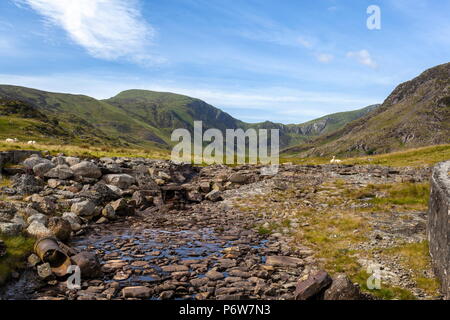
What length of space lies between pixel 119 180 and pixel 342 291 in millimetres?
26338

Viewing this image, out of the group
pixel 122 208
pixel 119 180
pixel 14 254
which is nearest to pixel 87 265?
pixel 14 254

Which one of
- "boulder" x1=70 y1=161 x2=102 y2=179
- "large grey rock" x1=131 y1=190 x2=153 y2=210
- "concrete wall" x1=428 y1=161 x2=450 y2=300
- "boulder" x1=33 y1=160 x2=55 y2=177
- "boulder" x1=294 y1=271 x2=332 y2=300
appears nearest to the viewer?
"boulder" x1=294 y1=271 x2=332 y2=300

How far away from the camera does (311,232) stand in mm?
18734

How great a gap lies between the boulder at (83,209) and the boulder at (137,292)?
11.8 metres

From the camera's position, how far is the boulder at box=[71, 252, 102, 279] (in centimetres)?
1235

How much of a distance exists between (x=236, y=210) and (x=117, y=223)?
9.36m

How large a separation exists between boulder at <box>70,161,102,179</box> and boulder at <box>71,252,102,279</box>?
2003cm

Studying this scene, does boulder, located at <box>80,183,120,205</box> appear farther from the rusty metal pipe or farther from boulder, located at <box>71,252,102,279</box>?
boulder, located at <box>71,252,102,279</box>

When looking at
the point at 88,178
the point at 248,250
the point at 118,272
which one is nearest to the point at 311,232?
the point at 248,250

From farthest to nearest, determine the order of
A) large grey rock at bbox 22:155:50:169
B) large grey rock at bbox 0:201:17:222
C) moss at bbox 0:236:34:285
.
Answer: large grey rock at bbox 22:155:50:169 < large grey rock at bbox 0:201:17:222 < moss at bbox 0:236:34:285

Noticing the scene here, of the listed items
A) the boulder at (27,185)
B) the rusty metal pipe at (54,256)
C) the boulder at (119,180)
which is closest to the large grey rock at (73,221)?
the rusty metal pipe at (54,256)

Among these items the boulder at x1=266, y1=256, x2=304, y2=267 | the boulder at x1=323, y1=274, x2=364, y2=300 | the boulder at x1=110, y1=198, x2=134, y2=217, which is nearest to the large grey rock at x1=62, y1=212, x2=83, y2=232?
the boulder at x1=110, y1=198, x2=134, y2=217

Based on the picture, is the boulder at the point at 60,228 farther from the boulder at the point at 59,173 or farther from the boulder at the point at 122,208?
the boulder at the point at 59,173
